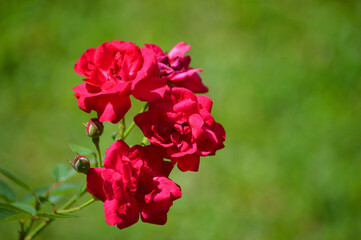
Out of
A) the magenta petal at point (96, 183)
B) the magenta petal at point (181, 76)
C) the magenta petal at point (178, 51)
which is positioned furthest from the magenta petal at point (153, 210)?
the magenta petal at point (178, 51)

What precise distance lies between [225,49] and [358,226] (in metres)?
1.68

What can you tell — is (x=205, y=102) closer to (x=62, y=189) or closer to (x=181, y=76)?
(x=181, y=76)

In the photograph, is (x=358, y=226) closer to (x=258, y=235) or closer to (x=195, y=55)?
(x=258, y=235)

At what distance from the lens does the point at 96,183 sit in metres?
0.92

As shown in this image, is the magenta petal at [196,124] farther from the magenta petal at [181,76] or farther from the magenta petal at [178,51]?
the magenta petal at [178,51]

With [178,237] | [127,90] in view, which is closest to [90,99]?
[127,90]

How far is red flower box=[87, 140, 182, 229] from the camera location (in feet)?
2.88

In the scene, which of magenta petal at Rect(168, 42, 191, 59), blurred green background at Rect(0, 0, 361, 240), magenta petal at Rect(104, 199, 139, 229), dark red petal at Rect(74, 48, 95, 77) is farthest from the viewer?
blurred green background at Rect(0, 0, 361, 240)

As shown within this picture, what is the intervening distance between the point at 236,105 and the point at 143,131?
2.02 m

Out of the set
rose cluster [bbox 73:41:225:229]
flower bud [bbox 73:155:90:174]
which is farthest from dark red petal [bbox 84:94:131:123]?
flower bud [bbox 73:155:90:174]

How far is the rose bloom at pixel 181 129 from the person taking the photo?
0.91 m

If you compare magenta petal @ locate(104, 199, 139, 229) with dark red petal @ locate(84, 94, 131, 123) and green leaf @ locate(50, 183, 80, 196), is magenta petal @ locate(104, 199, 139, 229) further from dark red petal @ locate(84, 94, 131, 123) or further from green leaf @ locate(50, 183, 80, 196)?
green leaf @ locate(50, 183, 80, 196)

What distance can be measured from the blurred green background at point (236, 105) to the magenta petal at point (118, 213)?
4.63 ft

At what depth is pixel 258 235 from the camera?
228cm
